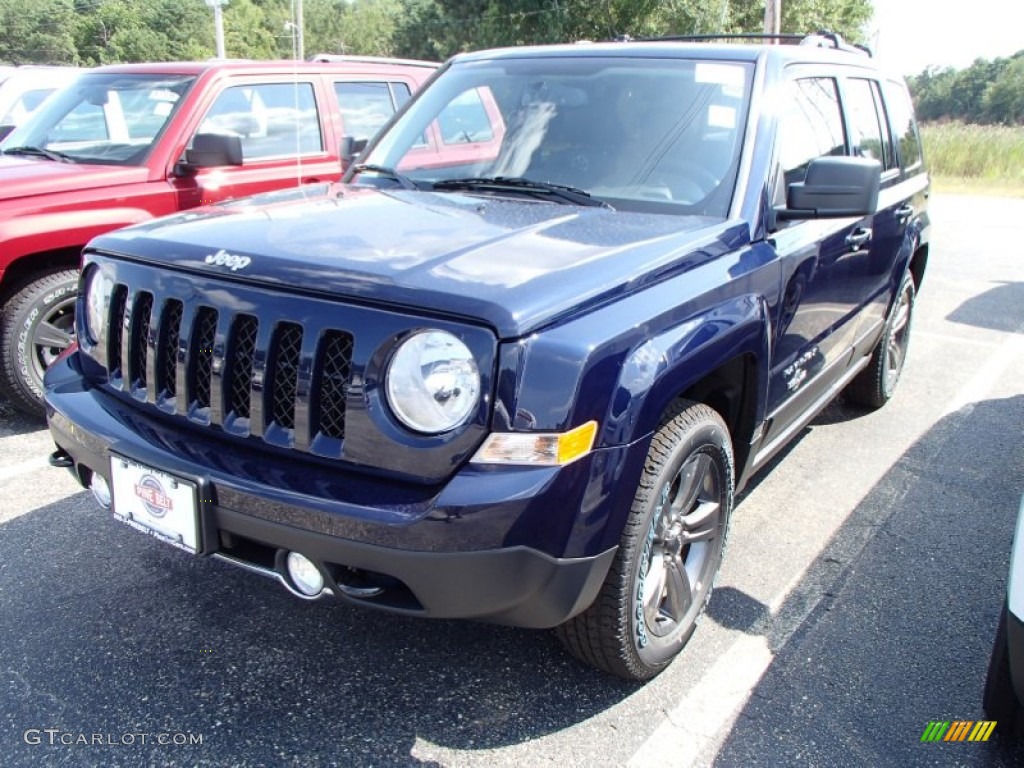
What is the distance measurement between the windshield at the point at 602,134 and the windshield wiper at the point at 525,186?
0.01 m

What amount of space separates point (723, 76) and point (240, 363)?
77.2 inches

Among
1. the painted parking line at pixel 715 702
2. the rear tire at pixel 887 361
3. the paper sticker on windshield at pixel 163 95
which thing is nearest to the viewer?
the painted parking line at pixel 715 702

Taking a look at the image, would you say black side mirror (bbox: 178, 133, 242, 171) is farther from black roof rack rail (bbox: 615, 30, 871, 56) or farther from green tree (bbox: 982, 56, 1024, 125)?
green tree (bbox: 982, 56, 1024, 125)

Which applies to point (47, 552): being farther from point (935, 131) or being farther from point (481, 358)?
point (935, 131)

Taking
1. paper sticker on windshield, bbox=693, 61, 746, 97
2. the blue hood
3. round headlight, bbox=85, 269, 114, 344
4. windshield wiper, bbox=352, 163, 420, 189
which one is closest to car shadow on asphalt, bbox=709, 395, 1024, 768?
the blue hood

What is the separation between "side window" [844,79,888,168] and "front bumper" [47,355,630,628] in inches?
95.2

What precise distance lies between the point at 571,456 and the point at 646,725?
95 centimetres

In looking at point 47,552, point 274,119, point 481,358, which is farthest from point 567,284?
point 274,119

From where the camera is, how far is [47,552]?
3215mm

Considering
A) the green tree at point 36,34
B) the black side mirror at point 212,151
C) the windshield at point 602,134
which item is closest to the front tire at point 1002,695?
the windshield at point 602,134

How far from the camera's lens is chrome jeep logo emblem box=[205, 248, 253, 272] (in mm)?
2219

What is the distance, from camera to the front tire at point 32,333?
4.31 m

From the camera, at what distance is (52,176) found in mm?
4434

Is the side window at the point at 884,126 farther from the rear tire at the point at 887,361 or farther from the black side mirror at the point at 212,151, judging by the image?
the black side mirror at the point at 212,151
